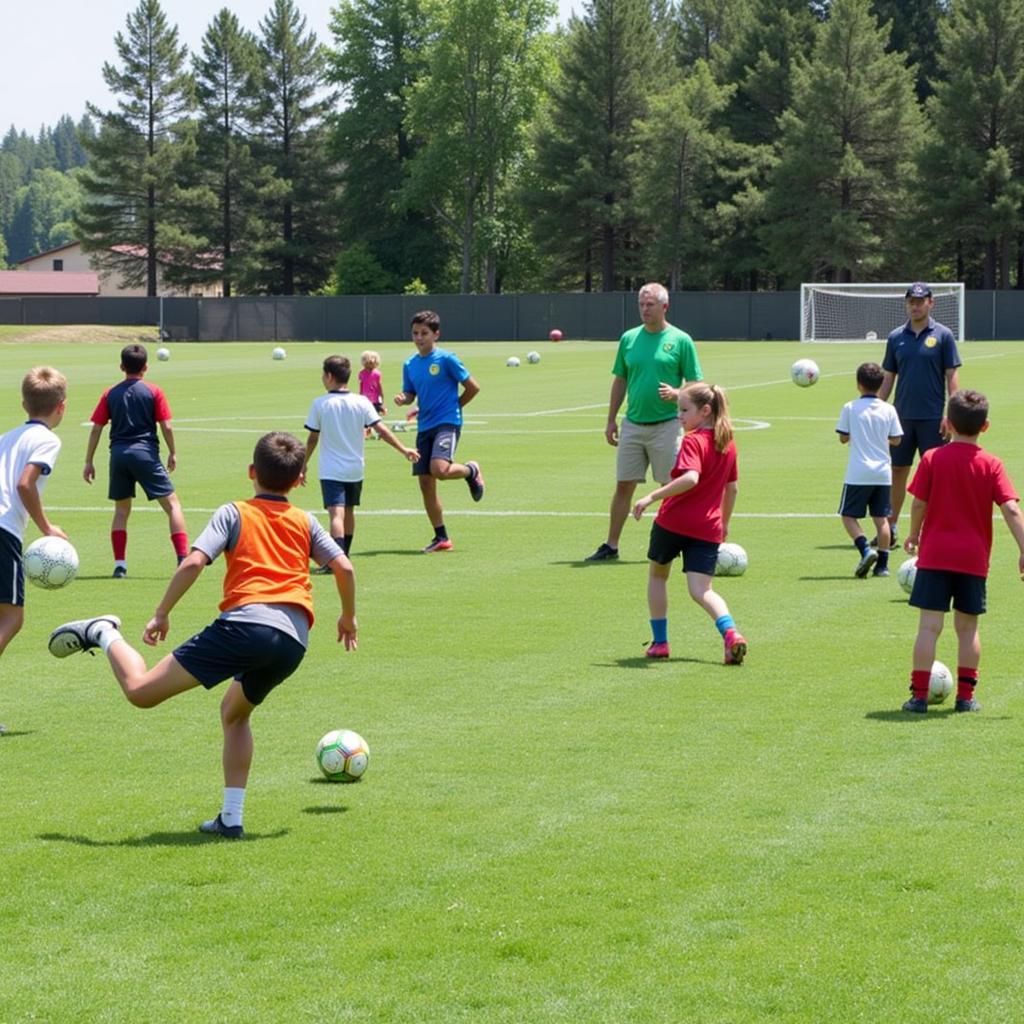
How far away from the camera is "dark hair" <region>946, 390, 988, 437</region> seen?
959cm

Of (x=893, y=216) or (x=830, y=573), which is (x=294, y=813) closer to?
(x=830, y=573)

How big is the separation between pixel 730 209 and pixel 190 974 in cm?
9142

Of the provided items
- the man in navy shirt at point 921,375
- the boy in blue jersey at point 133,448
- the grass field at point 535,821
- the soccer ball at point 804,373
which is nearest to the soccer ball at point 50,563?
the grass field at point 535,821

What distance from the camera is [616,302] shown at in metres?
86.1

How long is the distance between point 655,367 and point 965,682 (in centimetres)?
621

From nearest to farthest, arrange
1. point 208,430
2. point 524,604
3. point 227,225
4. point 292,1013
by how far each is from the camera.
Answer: point 292,1013, point 524,604, point 208,430, point 227,225

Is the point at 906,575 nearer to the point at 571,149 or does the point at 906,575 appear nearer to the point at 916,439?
the point at 916,439

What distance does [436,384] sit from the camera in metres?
16.8

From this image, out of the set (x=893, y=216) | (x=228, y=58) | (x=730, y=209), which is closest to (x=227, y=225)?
(x=228, y=58)

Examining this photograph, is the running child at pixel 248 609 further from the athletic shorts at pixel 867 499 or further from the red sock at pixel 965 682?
the athletic shorts at pixel 867 499

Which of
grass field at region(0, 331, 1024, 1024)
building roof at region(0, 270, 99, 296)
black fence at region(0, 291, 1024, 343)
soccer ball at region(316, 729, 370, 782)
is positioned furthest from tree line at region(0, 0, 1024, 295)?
soccer ball at region(316, 729, 370, 782)

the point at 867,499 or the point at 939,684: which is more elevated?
the point at 867,499

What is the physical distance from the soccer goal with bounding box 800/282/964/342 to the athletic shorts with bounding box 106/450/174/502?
60781 mm

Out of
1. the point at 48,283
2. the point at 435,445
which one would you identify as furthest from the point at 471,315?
the point at 48,283
